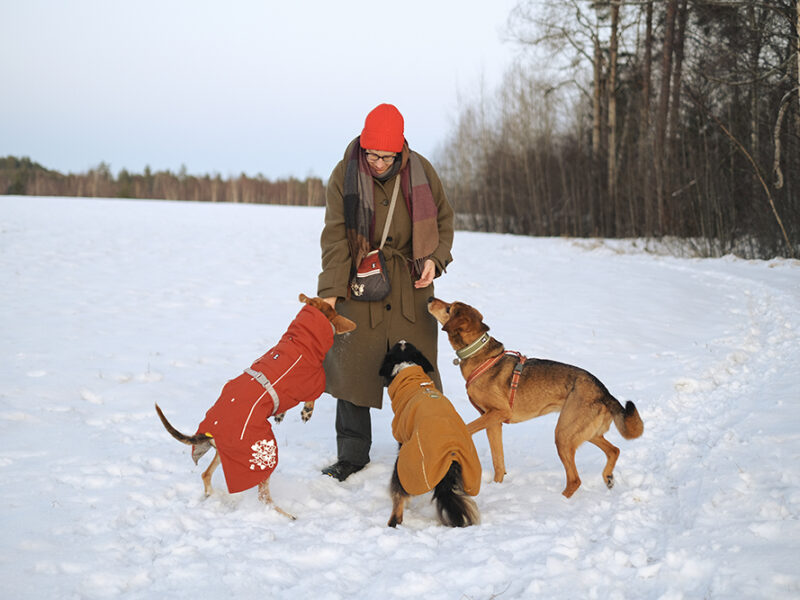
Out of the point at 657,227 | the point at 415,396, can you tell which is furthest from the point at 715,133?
the point at 415,396

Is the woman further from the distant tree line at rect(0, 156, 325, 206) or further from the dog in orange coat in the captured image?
the distant tree line at rect(0, 156, 325, 206)

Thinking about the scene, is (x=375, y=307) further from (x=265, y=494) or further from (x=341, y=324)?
(x=265, y=494)

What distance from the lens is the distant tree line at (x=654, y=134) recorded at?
1614cm

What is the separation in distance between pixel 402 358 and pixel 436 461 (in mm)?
962

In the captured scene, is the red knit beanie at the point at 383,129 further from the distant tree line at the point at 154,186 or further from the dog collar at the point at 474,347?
the distant tree line at the point at 154,186

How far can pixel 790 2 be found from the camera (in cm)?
1467

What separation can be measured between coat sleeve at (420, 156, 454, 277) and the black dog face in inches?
24.2

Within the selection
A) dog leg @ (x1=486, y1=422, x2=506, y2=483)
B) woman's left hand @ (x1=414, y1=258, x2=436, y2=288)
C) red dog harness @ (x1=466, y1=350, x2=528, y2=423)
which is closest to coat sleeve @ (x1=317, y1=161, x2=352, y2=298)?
woman's left hand @ (x1=414, y1=258, x2=436, y2=288)

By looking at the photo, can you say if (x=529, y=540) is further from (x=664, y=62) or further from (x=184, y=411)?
(x=664, y=62)

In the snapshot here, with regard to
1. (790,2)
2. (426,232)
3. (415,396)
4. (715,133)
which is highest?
(790,2)

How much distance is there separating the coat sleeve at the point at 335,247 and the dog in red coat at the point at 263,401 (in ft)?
0.50

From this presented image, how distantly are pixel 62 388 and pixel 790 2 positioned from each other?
18.1 m

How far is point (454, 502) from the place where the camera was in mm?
3377

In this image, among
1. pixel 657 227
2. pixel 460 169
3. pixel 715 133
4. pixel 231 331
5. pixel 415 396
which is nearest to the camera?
pixel 415 396
